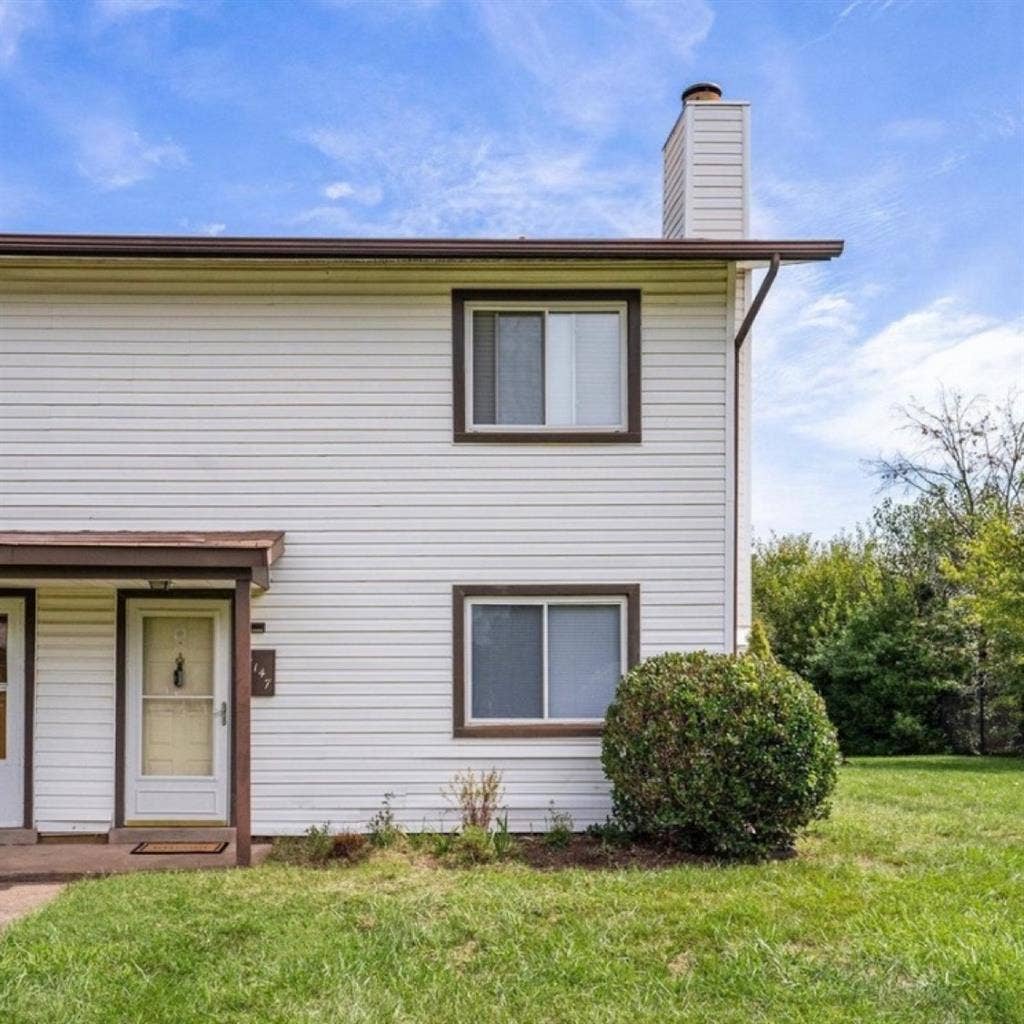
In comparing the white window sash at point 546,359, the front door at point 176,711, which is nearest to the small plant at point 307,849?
the front door at point 176,711

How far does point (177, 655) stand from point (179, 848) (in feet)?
5.38

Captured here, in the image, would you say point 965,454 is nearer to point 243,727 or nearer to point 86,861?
point 243,727

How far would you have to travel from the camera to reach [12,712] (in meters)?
7.73

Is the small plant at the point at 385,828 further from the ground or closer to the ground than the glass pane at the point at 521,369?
closer to the ground

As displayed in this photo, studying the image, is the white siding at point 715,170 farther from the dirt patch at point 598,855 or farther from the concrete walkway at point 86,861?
the concrete walkway at point 86,861

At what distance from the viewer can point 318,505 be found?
777 cm

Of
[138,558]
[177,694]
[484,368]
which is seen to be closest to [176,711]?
[177,694]

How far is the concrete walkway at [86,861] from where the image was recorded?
6.55 m

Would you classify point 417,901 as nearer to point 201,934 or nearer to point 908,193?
point 201,934

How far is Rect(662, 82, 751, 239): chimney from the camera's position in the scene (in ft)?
28.1

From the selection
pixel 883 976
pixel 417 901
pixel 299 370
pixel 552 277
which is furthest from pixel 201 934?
pixel 552 277

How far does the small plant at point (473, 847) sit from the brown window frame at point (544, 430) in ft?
10.7

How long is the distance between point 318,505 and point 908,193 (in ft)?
37.3

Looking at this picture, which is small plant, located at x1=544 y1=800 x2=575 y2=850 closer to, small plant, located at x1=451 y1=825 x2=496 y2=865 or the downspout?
small plant, located at x1=451 y1=825 x2=496 y2=865
